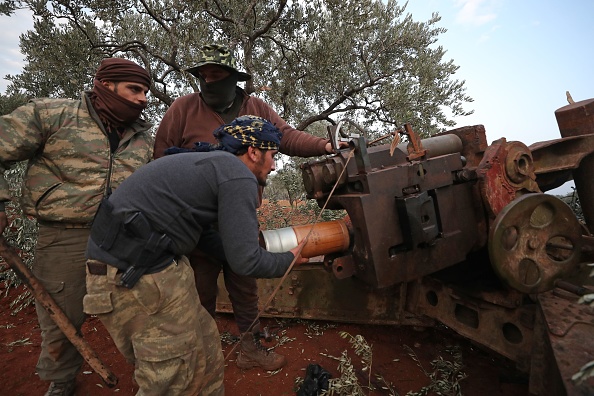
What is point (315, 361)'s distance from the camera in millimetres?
3197

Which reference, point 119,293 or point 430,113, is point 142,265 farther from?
point 430,113

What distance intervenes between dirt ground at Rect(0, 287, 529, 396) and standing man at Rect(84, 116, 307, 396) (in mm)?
785

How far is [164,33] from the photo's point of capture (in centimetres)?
859

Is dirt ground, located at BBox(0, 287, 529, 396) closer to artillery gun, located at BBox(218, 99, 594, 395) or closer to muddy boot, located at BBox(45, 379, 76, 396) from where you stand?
muddy boot, located at BBox(45, 379, 76, 396)

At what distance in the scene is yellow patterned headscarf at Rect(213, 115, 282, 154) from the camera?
208cm

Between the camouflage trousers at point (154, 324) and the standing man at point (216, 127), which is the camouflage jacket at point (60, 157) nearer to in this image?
the standing man at point (216, 127)

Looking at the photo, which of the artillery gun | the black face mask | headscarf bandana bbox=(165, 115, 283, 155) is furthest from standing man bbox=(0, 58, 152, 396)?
the artillery gun

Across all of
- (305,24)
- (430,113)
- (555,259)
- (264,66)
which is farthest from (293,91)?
(555,259)

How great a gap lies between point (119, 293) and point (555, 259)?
2.79m

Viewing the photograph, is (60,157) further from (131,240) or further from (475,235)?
(475,235)

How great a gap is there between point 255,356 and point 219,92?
7.81 ft

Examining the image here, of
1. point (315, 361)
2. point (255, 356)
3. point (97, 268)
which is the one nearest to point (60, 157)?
point (97, 268)

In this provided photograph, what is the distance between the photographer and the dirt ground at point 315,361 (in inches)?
112

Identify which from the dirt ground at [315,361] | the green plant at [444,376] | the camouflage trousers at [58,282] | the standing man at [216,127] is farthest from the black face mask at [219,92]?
the green plant at [444,376]
